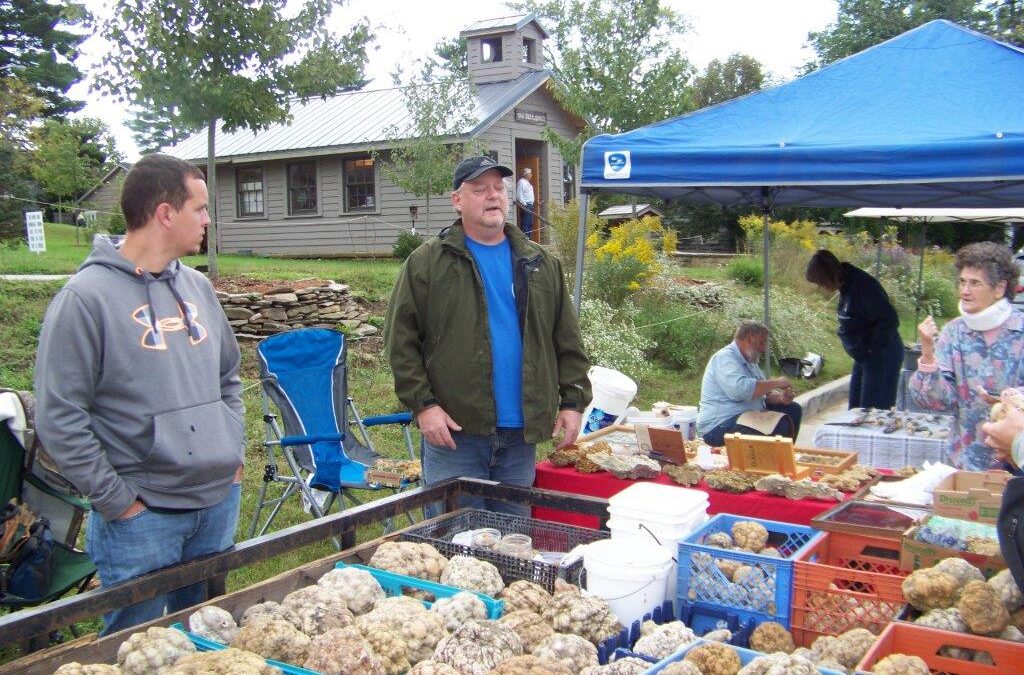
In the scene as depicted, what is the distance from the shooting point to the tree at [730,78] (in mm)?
31922

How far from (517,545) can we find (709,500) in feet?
4.07

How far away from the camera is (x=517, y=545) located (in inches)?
114

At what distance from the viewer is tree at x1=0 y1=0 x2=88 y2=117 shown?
30.3 metres

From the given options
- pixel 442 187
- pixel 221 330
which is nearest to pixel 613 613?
pixel 221 330

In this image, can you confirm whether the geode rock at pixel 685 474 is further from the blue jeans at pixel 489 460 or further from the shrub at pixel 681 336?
the shrub at pixel 681 336

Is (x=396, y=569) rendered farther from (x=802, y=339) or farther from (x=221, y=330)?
(x=802, y=339)

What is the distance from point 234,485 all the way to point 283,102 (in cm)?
1008

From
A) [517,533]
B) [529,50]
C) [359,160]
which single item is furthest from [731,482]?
[529,50]

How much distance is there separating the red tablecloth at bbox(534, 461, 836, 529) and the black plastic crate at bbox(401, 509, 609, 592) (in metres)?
0.43

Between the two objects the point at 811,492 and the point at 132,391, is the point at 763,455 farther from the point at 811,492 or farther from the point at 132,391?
the point at 132,391

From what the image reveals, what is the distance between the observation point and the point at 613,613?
2412 millimetres

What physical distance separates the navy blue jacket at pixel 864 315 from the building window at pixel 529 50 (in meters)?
14.9

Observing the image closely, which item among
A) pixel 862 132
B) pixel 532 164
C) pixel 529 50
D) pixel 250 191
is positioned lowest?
pixel 862 132

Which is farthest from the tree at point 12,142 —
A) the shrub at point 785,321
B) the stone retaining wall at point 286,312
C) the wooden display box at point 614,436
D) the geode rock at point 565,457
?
the geode rock at point 565,457
